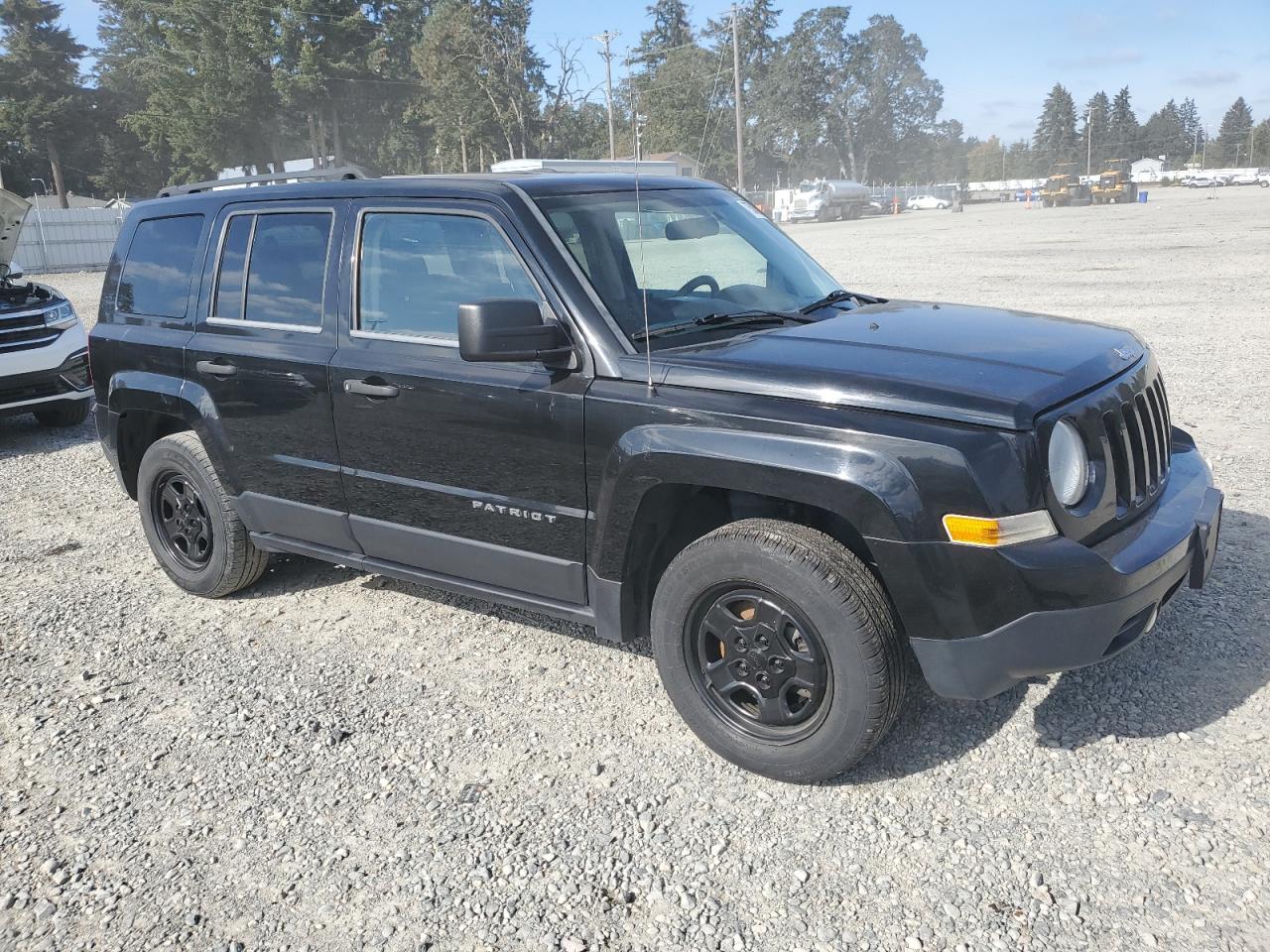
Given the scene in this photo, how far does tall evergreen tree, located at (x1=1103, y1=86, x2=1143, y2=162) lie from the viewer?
134m

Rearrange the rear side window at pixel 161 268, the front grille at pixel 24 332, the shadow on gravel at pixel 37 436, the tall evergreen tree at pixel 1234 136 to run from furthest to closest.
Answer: the tall evergreen tree at pixel 1234 136
the shadow on gravel at pixel 37 436
the front grille at pixel 24 332
the rear side window at pixel 161 268

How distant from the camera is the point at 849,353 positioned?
3.37 m

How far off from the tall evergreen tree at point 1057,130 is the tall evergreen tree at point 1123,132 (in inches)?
177

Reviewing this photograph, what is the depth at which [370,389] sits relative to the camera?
4133mm

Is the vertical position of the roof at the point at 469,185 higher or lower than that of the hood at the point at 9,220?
lower

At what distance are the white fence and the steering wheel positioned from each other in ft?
110

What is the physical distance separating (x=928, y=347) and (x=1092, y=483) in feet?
2.25

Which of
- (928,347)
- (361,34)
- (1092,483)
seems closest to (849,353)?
(928,347)

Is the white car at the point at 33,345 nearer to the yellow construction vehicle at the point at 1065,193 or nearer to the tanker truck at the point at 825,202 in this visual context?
the tanker truck at the point at 825,202

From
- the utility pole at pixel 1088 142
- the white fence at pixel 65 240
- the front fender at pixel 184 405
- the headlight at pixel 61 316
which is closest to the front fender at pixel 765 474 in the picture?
the front fender at pixel 184 405

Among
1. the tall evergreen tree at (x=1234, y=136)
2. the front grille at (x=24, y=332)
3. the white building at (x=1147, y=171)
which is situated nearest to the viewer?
the front grille at (x=24, y=332)

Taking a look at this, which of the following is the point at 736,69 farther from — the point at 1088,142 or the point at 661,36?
the point at 1088,142

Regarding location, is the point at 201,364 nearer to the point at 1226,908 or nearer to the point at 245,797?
the point at 245,797

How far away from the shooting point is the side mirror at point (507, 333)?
3361mm
